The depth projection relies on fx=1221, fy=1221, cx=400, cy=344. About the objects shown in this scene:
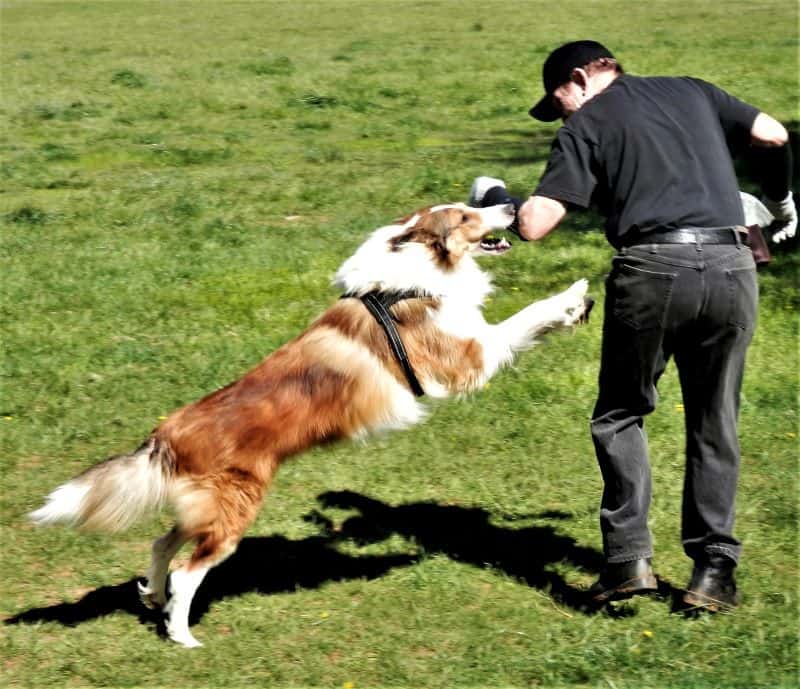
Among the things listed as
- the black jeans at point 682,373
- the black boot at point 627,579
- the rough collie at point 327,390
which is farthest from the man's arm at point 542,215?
the black boot at point 627,579

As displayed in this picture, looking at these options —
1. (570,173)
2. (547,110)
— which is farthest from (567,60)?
(570,173)

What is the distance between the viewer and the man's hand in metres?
5.74

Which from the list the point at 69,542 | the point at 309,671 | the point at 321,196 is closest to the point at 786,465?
the point at 309,671

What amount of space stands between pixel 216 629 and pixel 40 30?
2448cm

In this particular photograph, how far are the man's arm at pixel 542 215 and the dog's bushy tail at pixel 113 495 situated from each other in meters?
1.87

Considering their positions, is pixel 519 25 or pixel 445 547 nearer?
pixel 445 547

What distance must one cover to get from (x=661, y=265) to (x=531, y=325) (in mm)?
1116

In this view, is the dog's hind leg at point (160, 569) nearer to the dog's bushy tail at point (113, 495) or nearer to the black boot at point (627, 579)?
the dog's bushy tail at point (113, 495)

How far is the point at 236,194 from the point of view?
1288 cm

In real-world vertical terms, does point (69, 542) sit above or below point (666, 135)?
below

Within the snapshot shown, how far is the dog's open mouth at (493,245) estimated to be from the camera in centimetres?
600

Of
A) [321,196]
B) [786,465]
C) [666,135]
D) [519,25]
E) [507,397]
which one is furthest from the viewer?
[519,25]

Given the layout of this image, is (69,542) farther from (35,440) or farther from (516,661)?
(516,661)

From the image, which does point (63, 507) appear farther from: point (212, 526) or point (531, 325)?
point (531, 325)
